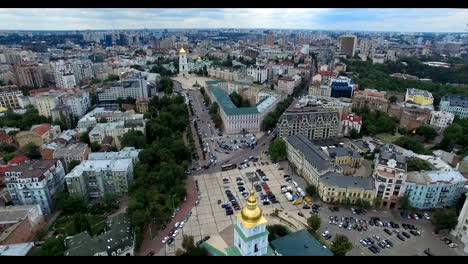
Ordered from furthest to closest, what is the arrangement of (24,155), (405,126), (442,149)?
(405,126) < (442,149) < (24,155)

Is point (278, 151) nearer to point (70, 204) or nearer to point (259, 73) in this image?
point (70, 204)

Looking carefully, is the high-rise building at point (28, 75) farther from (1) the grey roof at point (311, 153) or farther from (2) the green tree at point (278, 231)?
(2) the green tree at point (278, 231)

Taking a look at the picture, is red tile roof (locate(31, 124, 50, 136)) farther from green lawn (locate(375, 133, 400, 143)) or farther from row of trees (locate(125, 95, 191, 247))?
green lawn (locate(375, 133, 400, 143))

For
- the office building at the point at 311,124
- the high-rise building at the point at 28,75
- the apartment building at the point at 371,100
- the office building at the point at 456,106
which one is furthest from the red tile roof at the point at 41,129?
the office building at the point at 456,106

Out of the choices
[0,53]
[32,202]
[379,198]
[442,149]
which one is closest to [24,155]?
[32,202]

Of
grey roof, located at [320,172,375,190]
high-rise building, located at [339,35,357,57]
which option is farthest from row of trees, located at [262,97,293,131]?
high-rise building, located at [339,35,357,57]

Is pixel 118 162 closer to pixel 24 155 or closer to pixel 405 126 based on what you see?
pixel 24 155
